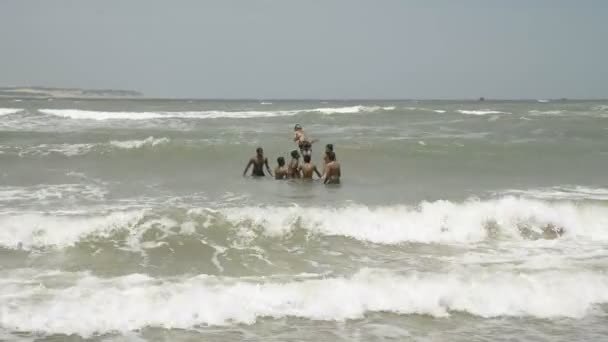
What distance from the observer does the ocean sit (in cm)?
512

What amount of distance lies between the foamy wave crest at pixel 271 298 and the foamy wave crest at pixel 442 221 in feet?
6.81

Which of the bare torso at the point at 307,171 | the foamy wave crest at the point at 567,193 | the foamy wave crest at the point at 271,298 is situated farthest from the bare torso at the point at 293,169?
the foamy wave crest at the point at 271,298

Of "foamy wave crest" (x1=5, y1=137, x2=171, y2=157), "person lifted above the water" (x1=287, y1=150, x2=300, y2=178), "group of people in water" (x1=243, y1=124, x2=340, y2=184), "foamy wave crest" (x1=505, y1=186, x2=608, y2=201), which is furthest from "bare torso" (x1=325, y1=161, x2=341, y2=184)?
"foamy wave crest" (x1=5, y1=137, x2=171, y2=157)

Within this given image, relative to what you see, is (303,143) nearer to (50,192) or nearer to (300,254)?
(50,192)

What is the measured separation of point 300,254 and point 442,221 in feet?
8.72

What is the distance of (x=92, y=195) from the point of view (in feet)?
35.1

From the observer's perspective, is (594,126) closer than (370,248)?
No

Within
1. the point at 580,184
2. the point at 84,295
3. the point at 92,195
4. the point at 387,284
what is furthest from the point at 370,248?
the point at 580,184

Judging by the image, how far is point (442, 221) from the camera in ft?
29.3

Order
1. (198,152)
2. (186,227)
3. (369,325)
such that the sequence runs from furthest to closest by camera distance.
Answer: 1. (198,152)
2. (186,227)
3. (369,325)

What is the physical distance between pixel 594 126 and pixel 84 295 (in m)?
27.5

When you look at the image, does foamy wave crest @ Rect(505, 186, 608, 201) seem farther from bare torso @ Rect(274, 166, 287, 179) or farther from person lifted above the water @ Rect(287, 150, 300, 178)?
bare torso @ Rect(274, 166, 287, 179)

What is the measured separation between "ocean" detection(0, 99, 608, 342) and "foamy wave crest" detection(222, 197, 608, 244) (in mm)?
31

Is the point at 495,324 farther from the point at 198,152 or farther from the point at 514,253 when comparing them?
the point at 198,152
